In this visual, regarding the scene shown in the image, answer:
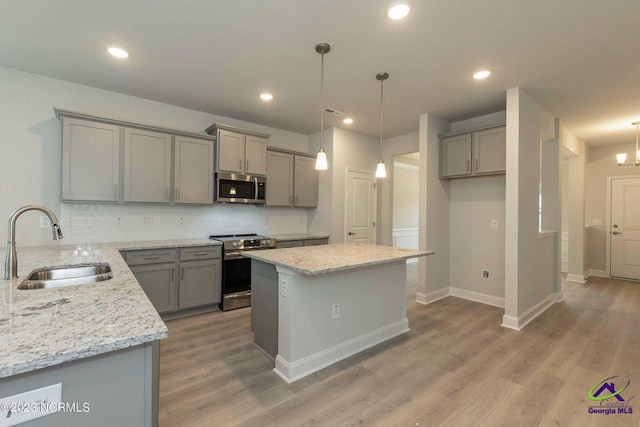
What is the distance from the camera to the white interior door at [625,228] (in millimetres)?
5430

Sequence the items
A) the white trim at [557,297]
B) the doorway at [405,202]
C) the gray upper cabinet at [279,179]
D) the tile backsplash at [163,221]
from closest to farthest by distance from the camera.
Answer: the tile backsplash at [163,221] < the white trim at [557,297] < the gray upper cabinet at [279,179] < the doorway at [405,202]

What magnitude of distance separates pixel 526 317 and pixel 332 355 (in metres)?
2.52

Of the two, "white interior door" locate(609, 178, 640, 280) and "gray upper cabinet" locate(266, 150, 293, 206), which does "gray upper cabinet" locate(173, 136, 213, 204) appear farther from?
"white interior door" locate(609, 178, 640, 280)

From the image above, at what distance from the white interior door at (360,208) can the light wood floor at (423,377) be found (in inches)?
77.0

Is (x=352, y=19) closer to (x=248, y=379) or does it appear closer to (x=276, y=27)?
(x=276, y=27)

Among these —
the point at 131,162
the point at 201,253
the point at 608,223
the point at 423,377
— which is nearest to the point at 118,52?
the point at 131,162

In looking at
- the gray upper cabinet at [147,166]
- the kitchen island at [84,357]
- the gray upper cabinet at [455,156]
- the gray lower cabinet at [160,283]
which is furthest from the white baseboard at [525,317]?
the gray upper cabinet at [147,166]

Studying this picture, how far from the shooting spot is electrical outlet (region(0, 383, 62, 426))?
2.51ft

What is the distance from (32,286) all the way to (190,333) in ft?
5.41

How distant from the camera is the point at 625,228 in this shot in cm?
555

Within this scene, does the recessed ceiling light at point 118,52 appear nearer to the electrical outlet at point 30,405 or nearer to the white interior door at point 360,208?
the electrical outlet at point 30,405

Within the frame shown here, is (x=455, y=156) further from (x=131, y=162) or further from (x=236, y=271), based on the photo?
(x=131, y=162)

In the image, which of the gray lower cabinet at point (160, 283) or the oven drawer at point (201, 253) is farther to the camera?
the oven drawer at point (201, 253)

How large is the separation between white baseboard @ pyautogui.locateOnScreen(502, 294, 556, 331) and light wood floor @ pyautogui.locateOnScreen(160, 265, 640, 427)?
98 mm
